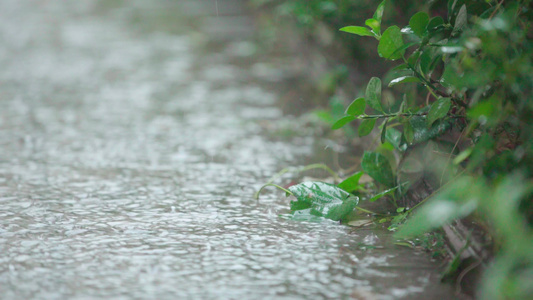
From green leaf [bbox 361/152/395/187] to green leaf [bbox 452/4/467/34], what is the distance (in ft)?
1.86

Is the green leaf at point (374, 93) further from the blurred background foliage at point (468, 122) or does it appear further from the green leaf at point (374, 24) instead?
the green leaf at point (374, 24)

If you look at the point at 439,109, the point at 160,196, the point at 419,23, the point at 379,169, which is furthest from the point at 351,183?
the point at 160,196

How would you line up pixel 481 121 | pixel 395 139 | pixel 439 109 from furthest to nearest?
pixel 395 139, pixel 439 109, pixel 481 121

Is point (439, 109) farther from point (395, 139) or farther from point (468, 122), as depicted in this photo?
point (395, 139)

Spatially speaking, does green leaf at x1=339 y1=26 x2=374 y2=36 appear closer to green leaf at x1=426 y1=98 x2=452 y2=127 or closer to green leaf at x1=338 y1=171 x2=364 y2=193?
green leaf at x1=426 y1=98 x2=452 y2=127

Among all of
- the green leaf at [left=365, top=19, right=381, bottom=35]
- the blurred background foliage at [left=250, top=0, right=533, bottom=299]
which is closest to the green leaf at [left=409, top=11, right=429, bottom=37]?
the blurred background foliage at [left=250, top=0, right=533, bottom=299]

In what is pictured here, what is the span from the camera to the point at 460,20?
90.4 inches

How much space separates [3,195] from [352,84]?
219 cm

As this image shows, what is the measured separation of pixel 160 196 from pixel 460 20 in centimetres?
131

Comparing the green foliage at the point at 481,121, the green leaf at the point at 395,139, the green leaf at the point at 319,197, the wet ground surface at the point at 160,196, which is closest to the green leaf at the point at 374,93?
the green foliage at the point at 481,121

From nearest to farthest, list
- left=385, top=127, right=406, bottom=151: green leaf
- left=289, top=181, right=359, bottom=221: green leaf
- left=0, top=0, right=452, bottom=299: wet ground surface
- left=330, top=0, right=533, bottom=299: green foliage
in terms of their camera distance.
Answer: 1. left=330, top=0, right=533, bottom=299: green foliage
2. left=0, top=0, right=452, bottom=299: wet ground surface
3. left=289, top=181, right=359, bottom=221: green leaf
4. left=385, top=127, right=406, bottom=151: green leaf

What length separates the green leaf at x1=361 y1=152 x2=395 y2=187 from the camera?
262 cm

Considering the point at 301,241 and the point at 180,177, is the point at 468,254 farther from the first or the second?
the point at 180,177

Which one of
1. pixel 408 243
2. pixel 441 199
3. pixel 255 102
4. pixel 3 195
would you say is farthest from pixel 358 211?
pixel 255 102
